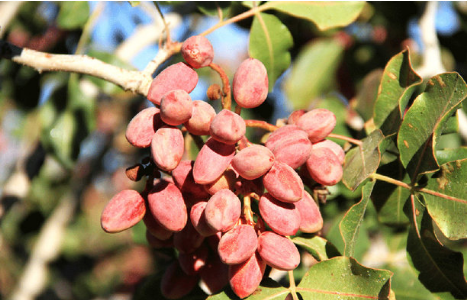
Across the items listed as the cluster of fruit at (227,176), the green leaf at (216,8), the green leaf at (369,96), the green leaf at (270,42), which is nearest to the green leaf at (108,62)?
the green leaf at (216,8)

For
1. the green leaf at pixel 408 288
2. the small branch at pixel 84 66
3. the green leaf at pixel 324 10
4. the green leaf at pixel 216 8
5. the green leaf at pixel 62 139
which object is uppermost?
the green leaf at pixel 324 10

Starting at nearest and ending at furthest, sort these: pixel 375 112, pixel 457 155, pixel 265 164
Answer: pixel 265 164, pixel 457 155, pixel 375 112

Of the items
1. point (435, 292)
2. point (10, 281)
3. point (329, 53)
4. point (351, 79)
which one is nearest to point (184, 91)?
point (435, 292)

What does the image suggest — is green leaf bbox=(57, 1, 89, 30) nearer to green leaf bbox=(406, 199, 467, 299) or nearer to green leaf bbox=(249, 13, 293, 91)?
green leaf bbox=(249, 13, 293, 91)

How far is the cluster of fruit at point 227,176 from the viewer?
0.68 metres

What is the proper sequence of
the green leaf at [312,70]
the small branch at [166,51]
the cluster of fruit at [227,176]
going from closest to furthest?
the cluster of fruit at [227,176], the small branch at [166,51], the green leaf at [312,70]

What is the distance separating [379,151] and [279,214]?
22cm

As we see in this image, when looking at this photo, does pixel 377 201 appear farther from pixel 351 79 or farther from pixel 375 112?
pixel 351 79

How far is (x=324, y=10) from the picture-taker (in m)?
1.03

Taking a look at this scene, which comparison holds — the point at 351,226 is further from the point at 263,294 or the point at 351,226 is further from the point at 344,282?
the point at 263,294

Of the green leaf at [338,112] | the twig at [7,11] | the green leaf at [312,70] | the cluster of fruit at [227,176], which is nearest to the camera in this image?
the cluster of fruit at [227,176]

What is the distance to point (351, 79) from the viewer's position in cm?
216

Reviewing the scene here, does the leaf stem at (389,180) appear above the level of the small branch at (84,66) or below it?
below

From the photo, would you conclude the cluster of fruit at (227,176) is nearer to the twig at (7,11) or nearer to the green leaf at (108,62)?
the green leaf at (108,62)
